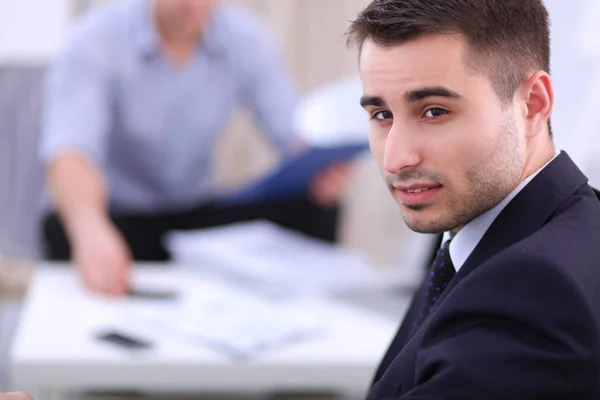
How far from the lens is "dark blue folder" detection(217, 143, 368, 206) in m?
2.16

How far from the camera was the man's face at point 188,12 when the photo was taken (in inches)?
92.3

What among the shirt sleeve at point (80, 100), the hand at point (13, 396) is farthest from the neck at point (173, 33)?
the hand at point (13, 396)

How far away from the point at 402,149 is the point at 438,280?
17 centimetres

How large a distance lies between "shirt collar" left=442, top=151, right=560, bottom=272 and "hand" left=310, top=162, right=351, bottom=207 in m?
1.55

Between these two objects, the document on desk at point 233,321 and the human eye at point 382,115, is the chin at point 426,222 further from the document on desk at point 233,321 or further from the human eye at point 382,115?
the document on desk at point 233,321

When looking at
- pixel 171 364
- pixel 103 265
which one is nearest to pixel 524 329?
pixel 171 364

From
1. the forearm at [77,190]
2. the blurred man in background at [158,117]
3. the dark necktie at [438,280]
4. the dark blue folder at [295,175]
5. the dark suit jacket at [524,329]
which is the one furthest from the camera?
the blurred man in background at [158,117]

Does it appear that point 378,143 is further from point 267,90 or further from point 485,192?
point 267,90

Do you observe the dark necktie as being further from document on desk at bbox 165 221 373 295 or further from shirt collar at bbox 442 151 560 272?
document on desk at bbox 165 221 373 295

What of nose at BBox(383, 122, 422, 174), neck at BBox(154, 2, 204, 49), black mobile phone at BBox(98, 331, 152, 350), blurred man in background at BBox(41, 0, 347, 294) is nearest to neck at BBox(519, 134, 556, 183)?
nose at BBox(383, 122, 422, 174)

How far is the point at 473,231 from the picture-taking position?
0.82m

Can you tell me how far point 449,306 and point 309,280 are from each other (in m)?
1.14

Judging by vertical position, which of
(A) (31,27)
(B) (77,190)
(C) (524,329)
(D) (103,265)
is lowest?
(C) (524,329)

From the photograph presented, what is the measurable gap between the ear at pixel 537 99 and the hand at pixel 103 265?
1115 mm
